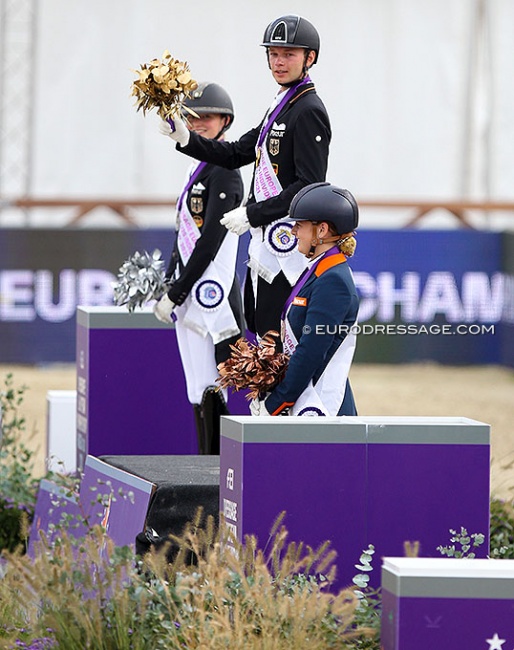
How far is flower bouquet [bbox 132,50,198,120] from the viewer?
19.4ft

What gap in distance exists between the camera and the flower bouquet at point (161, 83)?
591 cm

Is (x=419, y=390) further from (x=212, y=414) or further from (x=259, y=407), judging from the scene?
(x=259, y=407)

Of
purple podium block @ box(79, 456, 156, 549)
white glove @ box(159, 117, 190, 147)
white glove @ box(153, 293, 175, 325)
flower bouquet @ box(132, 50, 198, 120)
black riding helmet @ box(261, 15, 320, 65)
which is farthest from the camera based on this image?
white glove @ box(153, 293, 175, 325)

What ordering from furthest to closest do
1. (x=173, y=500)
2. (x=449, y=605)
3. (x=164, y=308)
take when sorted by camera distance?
(x=164, y=308), (x=173, y=500), (x=449, y=605)

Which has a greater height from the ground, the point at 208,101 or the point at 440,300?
the point at 208,101

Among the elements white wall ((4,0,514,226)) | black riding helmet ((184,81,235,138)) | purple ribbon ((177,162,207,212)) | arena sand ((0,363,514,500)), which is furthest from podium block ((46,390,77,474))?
white wall ((4,0,514,226))

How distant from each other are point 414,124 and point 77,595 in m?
13.5

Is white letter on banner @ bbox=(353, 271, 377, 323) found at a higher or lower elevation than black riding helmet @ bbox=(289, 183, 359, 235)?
lower

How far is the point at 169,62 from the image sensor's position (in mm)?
5980

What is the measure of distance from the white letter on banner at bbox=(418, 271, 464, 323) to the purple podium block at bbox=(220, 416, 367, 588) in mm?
10241

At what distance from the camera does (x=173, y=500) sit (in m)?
5.55

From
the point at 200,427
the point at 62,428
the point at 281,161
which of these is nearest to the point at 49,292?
the point at 62,428

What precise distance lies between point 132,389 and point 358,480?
285 centimetres

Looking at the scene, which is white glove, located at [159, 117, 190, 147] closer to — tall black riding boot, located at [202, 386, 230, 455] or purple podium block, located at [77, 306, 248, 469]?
tall black riding boot, located at [202, 386, 230, 455]
